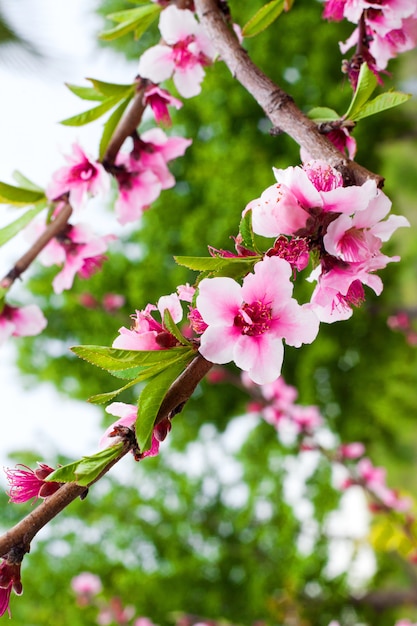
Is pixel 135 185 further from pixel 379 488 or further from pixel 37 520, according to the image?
pixel 379 488

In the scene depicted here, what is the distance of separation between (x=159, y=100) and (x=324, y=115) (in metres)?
0.26

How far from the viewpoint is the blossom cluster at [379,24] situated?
0.60 meters

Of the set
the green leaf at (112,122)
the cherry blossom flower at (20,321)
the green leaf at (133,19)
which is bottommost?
the cherry blossom flower at (20,321)

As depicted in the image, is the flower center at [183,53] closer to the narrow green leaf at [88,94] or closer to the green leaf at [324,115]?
the narrow green leaf at [88,94]

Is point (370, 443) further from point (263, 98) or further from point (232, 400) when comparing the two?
point (263, 98)

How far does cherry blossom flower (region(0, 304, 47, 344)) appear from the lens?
29.7 inches

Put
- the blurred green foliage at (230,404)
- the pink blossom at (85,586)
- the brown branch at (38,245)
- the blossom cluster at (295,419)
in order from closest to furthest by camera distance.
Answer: the brown branch at (38,245)
the blossom cluster at (295,419)
the pink blossom at (85,586)
the blurred green foliage at (230,404)

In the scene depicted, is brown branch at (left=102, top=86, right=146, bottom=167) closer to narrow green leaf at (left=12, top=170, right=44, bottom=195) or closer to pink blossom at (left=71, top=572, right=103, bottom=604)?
narrow green leaf at (left=12, top=170, right=44, bottom=195)

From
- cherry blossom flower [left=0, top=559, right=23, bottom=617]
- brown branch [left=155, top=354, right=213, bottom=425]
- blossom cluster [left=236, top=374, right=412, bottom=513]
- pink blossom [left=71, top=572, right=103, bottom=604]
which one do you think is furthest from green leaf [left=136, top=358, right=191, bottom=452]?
pink blossom [left=71, top=572, right=103, bottom=604]

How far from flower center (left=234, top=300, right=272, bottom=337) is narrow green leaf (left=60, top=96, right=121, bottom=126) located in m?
0.37

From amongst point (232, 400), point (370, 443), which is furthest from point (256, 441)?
point (370, 443)

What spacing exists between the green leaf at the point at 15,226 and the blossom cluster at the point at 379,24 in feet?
1.29

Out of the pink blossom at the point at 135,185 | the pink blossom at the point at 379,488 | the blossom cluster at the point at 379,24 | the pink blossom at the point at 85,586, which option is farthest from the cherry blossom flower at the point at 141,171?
the pink blossom at the point at 85,586

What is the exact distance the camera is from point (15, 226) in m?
0.69
